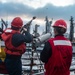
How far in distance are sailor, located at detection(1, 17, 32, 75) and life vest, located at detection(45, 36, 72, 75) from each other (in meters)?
1.41

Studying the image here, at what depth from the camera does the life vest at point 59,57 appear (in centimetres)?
641

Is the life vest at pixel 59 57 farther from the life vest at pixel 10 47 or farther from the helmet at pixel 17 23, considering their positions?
the helmet at pixel 17 23

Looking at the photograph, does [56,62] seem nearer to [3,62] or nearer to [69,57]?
[69,57]

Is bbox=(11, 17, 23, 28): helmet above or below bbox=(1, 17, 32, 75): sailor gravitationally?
above

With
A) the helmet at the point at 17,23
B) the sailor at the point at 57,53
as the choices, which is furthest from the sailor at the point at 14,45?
the sailor at the point at 57,53

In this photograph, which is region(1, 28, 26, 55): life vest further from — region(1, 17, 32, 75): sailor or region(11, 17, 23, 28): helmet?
region(11, 17, 23, 28): helmet

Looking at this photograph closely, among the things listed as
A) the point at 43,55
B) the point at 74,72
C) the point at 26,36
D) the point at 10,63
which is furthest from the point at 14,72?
the point at 74,72

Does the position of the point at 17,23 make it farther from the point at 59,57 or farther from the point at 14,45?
the point at 59,57

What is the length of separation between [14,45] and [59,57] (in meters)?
Result: 1.70

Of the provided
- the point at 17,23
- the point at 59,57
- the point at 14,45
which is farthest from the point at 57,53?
the point at 17,23

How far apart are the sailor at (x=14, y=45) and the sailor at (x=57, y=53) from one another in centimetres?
140

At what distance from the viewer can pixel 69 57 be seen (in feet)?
21.6

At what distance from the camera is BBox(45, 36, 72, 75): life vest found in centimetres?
641

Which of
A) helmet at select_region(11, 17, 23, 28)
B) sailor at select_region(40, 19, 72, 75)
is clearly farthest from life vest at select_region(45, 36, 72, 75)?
helmet at select_region(11, 17, 23, 28)
